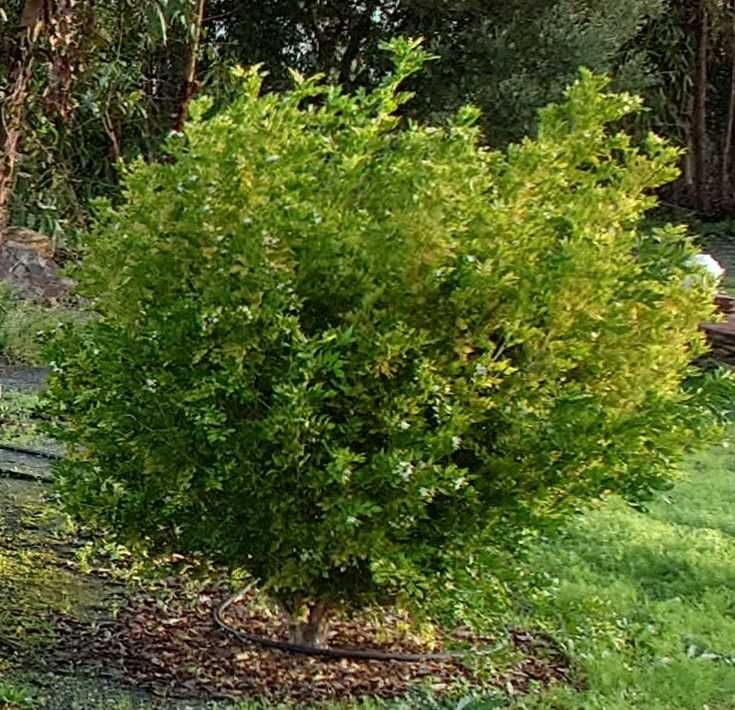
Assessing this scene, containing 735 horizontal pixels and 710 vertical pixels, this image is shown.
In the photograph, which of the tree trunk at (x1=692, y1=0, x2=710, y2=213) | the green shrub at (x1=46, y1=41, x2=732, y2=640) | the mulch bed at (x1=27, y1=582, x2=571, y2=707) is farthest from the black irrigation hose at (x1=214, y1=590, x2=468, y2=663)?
the tree trunk at (x1=692, y1=0, x2=710, y2=213)

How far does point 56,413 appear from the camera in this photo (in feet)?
9.96

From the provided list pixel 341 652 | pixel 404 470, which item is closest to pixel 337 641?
pixel 341 652

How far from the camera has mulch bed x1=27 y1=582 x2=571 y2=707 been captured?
9.23ft

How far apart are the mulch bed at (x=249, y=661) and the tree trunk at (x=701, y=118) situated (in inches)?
599

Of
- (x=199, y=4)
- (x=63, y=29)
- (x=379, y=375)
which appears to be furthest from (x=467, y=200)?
(x=199, y=4)

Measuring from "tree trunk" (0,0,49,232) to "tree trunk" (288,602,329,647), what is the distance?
2.11m

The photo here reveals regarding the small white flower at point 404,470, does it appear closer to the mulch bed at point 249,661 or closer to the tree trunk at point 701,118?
the mulch bed at point 249,661

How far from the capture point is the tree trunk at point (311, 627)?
9.77 ft

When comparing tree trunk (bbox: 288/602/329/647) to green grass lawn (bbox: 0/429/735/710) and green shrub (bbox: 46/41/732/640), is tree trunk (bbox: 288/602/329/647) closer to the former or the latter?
green shrub (bbox: 46/41/732/640)

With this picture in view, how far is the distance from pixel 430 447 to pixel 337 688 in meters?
0.70

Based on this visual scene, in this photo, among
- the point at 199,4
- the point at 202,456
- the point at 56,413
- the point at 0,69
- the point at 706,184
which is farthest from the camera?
the point at 706,184

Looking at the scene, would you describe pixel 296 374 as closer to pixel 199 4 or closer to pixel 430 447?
pixel 430 447

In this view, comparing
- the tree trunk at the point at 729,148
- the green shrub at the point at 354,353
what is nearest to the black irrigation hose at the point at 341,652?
the green shrub at the point at 354,353

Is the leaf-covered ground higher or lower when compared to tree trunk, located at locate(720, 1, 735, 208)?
lower
